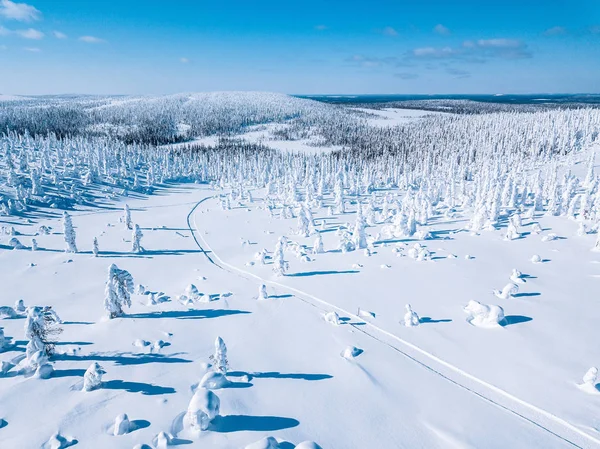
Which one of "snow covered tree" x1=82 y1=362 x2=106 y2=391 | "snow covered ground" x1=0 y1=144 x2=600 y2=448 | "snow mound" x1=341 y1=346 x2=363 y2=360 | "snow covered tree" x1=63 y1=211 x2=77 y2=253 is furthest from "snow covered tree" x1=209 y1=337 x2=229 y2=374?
"snow covered tree" x1=63 y1=211 x2=77 y2=253

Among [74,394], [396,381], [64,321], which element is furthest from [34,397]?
[396,381]

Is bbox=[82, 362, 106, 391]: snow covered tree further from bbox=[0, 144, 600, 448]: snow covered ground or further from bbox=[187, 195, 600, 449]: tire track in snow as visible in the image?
bbox=[187, 195, 600, 449]: tire track in snow

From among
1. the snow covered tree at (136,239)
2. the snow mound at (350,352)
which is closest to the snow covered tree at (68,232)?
the snow covered tree at (136,239)

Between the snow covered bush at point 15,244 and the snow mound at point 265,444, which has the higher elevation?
the snow mound at point 265,444

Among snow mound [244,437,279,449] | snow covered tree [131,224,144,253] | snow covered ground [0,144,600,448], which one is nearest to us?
snow mound [244,437,279,449]

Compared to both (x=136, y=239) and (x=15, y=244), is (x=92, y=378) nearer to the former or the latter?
(x=136, y=239)

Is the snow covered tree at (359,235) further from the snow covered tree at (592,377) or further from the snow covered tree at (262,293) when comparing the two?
the snow covered tree at (592,377)
